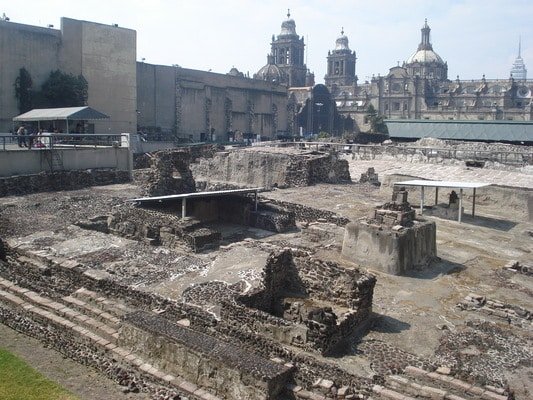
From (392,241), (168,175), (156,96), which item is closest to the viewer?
(392,241)

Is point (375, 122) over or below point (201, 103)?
below

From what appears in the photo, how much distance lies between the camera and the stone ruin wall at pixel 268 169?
80.1 ft

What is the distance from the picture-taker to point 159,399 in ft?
23.3

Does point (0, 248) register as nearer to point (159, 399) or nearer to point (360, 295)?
point (159, 399)

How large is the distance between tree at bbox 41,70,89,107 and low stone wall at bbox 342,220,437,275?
2640 centimetres

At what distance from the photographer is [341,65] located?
83.1 m

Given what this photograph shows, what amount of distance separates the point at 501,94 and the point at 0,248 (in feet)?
220

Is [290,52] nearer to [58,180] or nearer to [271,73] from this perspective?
[271,73]

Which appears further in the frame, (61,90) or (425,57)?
(425,57)

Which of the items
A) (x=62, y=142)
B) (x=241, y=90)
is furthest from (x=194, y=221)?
(x=241, y=90)

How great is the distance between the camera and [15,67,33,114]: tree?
3278cm

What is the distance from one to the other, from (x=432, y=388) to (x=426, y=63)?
7898cm

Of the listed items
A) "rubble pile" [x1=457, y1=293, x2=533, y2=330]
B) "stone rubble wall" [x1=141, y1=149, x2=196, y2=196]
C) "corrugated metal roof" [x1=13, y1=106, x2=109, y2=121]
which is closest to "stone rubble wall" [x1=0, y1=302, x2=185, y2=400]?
"rubble pile" [x1=457, y1=293, x2=533, y2=330]

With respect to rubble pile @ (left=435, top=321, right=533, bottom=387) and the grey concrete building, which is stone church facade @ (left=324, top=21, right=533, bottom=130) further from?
rubble pile @ (left=435, top=321, right=533, bottom=387)
